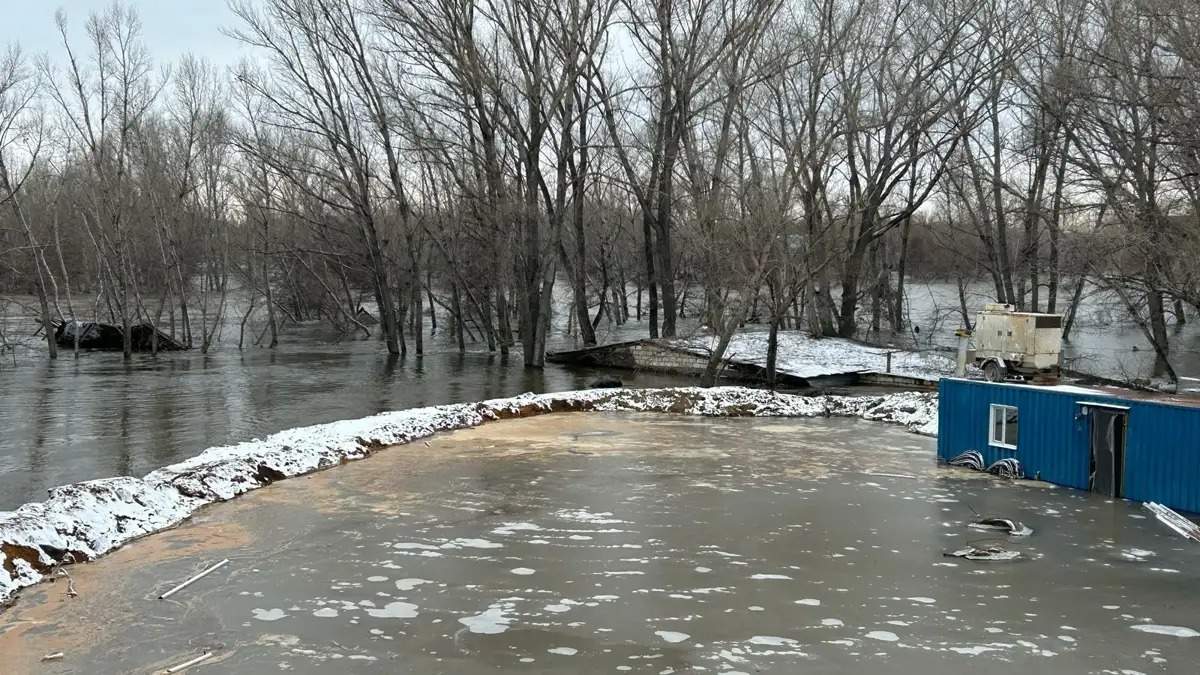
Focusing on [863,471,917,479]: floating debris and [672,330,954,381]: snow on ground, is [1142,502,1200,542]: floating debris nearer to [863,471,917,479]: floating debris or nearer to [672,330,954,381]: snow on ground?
[863,471,917,479]: floating debris

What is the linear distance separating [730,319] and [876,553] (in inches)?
796

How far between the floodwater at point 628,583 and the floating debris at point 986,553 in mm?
129

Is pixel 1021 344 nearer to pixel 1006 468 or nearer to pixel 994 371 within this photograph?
pixel 994 371

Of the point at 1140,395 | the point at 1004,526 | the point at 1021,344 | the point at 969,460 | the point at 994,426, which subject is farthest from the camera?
the point at 1021,344

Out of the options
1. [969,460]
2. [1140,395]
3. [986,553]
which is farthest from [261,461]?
[1140,395]

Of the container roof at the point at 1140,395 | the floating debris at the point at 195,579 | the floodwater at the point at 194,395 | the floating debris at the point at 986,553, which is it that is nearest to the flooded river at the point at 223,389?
the floodwater at the point at 194,395

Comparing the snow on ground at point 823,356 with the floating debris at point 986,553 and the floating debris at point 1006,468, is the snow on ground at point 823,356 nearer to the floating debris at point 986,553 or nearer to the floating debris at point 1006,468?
the floating debris at point 1006,468

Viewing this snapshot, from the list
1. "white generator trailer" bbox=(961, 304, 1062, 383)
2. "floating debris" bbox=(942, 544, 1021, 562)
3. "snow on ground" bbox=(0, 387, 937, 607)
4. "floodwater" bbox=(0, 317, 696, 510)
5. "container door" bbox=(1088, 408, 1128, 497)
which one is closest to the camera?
"snow on ground" bbox=(0, 387, 937, 607)

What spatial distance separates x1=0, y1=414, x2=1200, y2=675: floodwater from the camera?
6898 millimetres

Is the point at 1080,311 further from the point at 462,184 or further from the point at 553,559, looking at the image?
the point at 553,559

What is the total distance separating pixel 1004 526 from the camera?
11258 millimetres

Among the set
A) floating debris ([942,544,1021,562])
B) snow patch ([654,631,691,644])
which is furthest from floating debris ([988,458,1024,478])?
snow patch ([654,631,691,644])

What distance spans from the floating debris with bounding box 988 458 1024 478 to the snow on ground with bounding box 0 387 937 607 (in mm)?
4531

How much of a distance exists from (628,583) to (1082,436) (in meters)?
8.46
